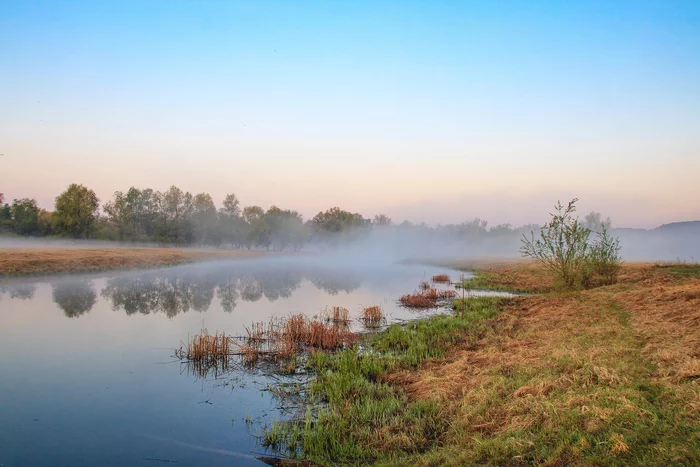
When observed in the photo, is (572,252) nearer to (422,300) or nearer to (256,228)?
(422,300)

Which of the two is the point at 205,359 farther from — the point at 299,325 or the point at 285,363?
the point at 299,325

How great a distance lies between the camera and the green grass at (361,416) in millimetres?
7156

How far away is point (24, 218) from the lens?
75.6 m

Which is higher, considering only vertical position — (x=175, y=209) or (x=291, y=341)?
(x=175, y=209)

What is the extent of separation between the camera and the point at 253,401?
10016 mm

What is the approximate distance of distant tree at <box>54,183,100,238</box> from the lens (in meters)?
71.4

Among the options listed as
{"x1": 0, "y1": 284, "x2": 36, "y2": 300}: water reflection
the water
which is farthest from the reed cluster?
{"x1": 0, "y1": 284, "x2": 36, "y2": 300}: water reflection

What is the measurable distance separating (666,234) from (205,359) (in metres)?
189

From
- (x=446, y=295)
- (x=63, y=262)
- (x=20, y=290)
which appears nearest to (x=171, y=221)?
(x=63, y=262)

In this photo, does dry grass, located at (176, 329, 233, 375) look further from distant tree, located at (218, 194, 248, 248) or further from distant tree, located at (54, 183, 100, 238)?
distant tree, located at (218, 194, 248, 248)

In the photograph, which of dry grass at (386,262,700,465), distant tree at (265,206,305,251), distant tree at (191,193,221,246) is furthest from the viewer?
distant tree at (265,206,305,251)

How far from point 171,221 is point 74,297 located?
73.4 m

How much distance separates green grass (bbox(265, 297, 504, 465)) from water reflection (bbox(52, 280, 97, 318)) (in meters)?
16.5

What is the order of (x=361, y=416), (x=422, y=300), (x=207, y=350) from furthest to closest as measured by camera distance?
(x=422, y=300), (x=207, y=350), (x=361, y=416)
